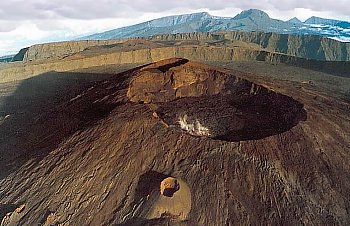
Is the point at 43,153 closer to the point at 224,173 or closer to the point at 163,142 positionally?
the point at 163,142

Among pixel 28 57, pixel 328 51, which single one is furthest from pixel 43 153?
pixel 328 51

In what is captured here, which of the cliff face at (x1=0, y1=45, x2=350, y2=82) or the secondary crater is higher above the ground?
the secondary crater

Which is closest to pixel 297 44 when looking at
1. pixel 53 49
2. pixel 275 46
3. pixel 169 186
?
pixel 275 46

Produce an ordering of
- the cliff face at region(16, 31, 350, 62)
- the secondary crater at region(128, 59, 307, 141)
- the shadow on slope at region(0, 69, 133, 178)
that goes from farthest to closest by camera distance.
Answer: the cliff face at region(16, 31, 350, 62)
the secondary crater at region(128, 59, 307, 141)
the shadow on slope at region(0, 69, 133, 178)

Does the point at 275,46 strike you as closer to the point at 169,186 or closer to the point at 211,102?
the point at 211,102

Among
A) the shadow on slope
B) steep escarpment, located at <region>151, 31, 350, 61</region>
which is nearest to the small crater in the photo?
the shadow on slope

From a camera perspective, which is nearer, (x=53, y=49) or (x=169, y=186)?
(x=169, y=186)

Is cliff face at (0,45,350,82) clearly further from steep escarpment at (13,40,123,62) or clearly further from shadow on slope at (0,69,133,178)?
shadow on slope at (0,69,133,178)
